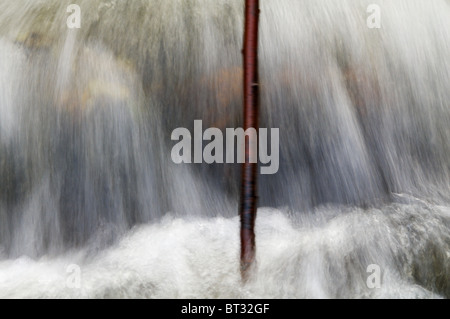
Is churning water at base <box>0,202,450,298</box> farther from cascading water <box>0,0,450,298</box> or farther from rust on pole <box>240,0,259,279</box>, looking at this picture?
rust on pole <box>240,0,259,279</box>

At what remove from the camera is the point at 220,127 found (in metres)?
3.97

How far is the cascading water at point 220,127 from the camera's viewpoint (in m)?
3.48

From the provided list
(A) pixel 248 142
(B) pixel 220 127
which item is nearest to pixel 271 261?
(A) pixel 248 142

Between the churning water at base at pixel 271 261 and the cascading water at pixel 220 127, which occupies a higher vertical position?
the cascading water at pixel 220 127

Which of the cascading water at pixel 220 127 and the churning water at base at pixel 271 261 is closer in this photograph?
the churning water at base at pixel 271 261

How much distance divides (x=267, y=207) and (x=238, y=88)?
112cm

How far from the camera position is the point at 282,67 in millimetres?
4102

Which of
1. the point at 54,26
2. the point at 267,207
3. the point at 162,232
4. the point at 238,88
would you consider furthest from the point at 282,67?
the point at 54,26

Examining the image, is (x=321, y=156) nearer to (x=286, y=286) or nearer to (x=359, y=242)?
(x=359, y=242)

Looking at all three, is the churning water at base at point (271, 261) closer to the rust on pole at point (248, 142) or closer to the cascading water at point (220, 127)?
the cascading water at point (220, 127)

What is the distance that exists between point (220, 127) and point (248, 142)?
0.78m

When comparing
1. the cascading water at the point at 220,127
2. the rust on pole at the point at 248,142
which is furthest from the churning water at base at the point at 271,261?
the rust on pole at the point at 248,142

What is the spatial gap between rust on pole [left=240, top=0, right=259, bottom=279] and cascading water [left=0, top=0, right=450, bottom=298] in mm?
173

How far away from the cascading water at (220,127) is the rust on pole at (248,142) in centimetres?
17
